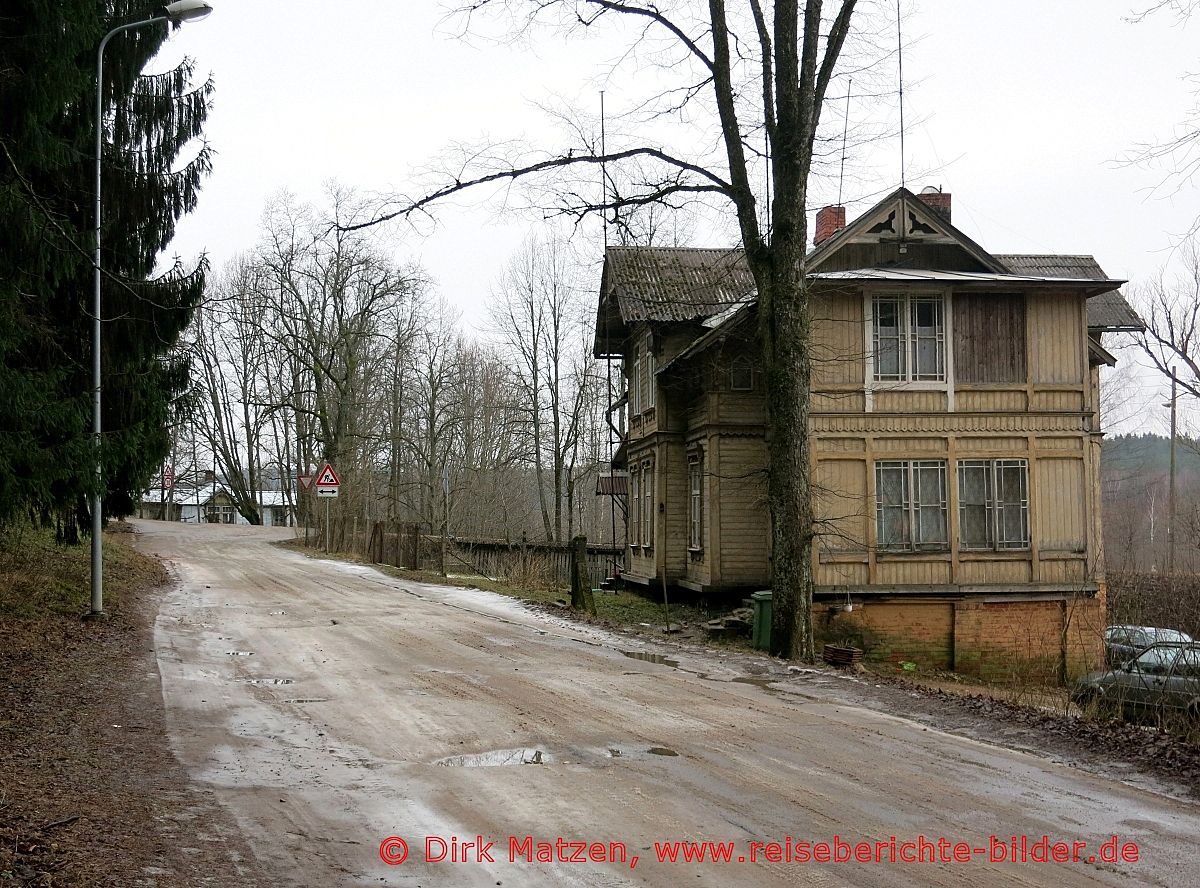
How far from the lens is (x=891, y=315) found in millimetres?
21125

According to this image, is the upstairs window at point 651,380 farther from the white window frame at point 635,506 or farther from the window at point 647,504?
the white window frame at point 635,506

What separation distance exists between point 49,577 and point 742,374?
14.6 metres

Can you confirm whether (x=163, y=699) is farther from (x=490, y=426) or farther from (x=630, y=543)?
(x=490, y=426)

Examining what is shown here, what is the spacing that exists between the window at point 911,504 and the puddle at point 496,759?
14415mm

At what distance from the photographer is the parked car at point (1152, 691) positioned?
9.48 m

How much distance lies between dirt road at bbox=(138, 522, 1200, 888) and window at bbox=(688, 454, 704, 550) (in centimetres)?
1164

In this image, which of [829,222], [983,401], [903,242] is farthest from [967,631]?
[829,222]

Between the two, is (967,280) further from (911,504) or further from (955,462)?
(911,504)

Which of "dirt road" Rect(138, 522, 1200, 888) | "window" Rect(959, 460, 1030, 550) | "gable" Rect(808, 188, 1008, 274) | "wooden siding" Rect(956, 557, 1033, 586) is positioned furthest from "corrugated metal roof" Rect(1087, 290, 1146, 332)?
"dirt road" Rect(138, 522, 1200, 888)

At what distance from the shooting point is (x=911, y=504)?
2097 cm

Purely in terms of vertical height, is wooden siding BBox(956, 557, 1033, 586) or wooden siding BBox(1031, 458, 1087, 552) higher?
wooden siding BBox(1031, 458, 1087, 552)

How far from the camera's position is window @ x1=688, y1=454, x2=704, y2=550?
81.6 ft

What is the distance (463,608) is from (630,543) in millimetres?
11015

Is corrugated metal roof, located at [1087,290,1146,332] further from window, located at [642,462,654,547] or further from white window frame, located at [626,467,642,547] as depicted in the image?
white window frame, located at [626,467,642,547]
